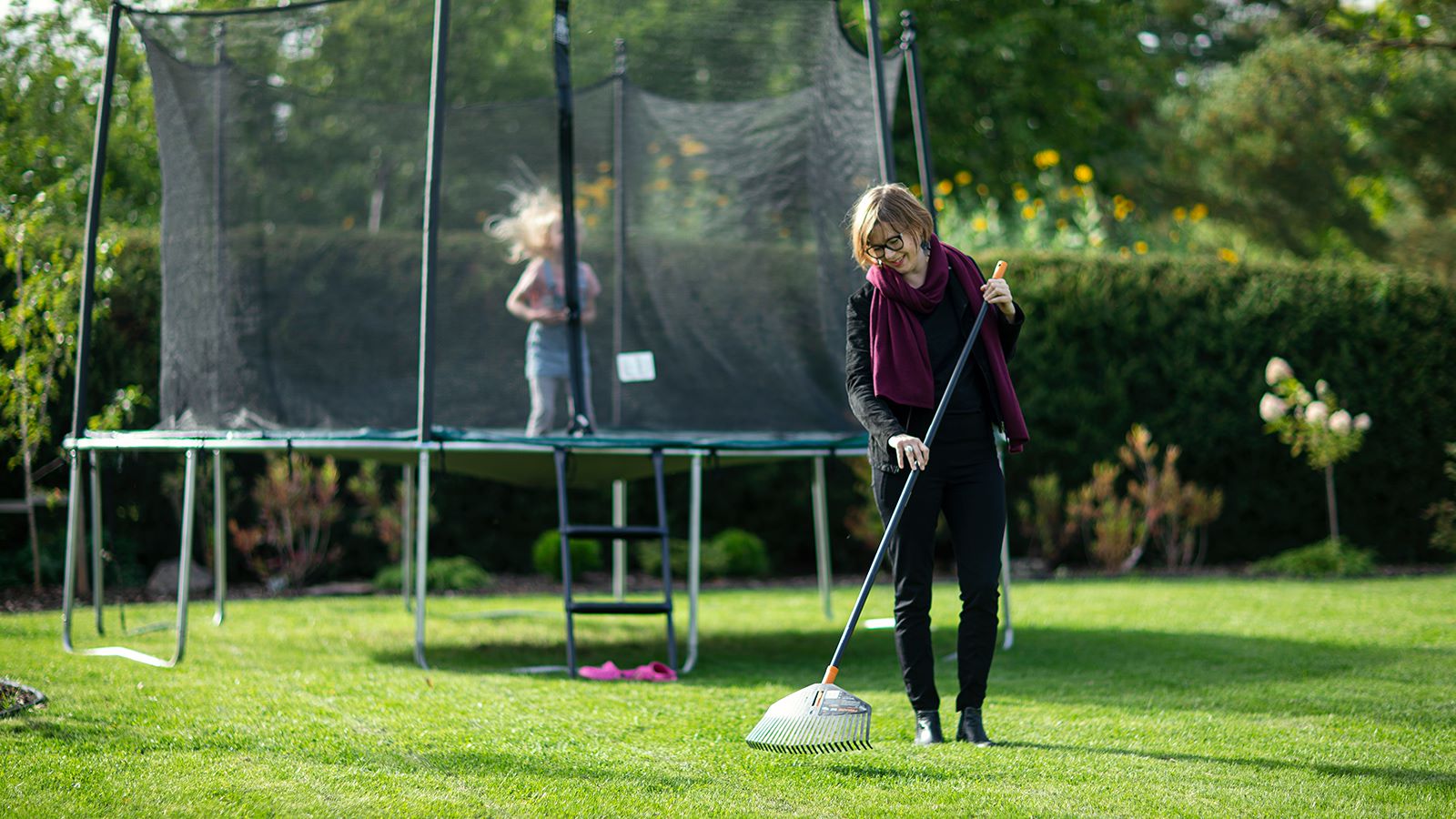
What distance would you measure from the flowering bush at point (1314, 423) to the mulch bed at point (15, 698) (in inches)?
245

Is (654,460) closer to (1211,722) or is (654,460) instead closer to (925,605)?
(925,605)

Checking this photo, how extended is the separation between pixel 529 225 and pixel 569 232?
27 cm

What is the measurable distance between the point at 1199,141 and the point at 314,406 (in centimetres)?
932

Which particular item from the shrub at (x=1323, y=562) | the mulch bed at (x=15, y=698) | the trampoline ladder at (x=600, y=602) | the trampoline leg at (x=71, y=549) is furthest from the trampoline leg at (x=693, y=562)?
the shrub at (x=1323, y=562)

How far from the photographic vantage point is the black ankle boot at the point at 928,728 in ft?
9.71

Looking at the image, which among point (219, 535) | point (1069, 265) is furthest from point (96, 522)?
point (1069, 265)

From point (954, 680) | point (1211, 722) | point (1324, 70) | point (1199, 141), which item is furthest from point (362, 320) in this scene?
point (1199, 141)

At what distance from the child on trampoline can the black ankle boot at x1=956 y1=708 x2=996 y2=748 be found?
241cm

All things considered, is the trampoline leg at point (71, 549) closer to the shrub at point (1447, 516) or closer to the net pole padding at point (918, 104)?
the net pole padding at point (918, 104)

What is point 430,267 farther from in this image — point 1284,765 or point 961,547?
point 1284,765

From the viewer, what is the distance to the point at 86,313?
4738 mm

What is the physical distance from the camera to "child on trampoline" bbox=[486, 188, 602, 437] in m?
5.20

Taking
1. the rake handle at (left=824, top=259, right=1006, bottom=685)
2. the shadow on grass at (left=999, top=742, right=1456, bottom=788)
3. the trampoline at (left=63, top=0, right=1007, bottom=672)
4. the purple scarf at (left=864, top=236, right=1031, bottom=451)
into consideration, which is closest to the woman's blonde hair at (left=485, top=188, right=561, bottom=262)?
the trampoline at (left=63, top=0, right=1007, bottom=672)

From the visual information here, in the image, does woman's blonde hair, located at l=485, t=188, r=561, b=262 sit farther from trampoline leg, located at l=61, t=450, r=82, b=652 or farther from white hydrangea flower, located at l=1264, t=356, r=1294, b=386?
white hydrangea flower, located at l=1264, t=356, r=1294, b=386
